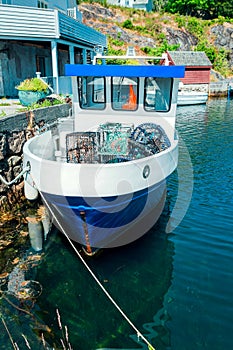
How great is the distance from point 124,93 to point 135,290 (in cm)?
470

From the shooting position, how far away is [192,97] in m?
30.6

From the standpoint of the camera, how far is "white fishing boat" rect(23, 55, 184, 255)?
5332 millimetres

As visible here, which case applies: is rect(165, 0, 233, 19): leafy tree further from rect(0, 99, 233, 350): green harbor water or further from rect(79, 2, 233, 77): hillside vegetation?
rect(0, 99, 233, 350): green harbor water

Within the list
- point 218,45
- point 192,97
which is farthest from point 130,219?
point 218,45

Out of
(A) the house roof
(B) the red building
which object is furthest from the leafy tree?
(B) the red building

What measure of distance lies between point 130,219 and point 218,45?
183ft

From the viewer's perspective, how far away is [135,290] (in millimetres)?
5816

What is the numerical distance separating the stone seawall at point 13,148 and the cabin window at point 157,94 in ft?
11.8

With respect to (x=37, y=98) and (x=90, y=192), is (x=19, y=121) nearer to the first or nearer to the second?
(x=37, y=98)

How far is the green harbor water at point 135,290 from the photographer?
482 cm

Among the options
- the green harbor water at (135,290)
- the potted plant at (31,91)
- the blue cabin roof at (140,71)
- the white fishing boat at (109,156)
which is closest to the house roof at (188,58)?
the potted plant at (31,91)

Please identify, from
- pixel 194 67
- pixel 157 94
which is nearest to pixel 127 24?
pixel 194 67

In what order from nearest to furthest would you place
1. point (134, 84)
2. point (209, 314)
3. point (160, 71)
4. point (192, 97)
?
1. point (209, 314)
2. point (160, 71)
3. point (134, 84)
4. point (192, 97)

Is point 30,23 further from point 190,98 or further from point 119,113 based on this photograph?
point 190,98
